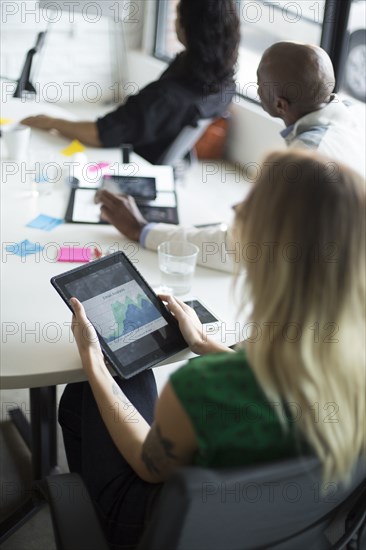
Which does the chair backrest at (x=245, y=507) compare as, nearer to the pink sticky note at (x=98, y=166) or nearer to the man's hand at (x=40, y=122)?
the pink sticky note at (x=98, y=166)

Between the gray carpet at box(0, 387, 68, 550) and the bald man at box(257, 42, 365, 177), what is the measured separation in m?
1.28

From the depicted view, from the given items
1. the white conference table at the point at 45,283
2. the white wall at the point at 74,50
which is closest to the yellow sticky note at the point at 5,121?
the white conference table at the point at 45,283

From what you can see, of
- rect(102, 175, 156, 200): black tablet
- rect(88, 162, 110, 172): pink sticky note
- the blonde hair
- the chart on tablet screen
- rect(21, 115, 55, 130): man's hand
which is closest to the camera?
the blonde hair

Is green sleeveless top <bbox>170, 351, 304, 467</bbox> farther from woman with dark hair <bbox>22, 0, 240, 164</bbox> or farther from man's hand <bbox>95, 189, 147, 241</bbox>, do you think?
woman with dark hair <bbox>22, 0, 240, 164</bbox>

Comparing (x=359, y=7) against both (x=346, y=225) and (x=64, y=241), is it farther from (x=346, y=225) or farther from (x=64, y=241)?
(x=346, y=225)

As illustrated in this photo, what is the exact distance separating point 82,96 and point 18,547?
4.44 metres

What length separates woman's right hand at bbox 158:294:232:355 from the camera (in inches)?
58.3

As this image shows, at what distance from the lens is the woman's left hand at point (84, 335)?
140cm

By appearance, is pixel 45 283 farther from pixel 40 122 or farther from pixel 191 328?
pixel 40 122

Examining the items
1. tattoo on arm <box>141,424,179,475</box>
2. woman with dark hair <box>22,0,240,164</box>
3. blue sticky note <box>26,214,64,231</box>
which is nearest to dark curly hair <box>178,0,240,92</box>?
woman with dark hair <box>22,0,240,164</box>

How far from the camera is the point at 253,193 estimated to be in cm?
104

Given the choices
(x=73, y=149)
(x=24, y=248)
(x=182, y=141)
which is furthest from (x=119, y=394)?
(x=182, y=141)

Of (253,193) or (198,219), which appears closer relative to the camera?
(253,193)

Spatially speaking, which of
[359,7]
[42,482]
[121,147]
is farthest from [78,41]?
[42,482]
